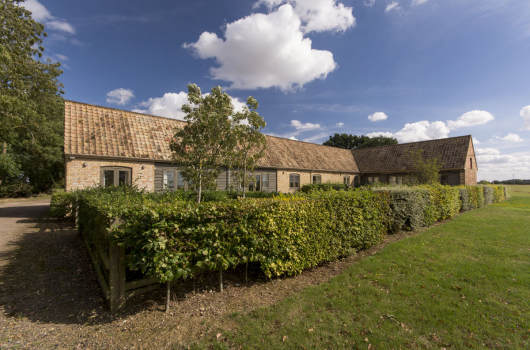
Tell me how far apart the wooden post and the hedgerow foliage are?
0.63 feet

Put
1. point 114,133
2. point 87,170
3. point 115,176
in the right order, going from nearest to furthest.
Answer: point 87,170
point 115,176
point 114,133

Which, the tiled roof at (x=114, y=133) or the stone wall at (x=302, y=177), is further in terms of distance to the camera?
the stone wall at (x=302, y=177)

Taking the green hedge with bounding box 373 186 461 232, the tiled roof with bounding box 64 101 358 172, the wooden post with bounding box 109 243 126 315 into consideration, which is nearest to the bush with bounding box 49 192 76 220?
the tiled roof with bounding box 64 101 358 172

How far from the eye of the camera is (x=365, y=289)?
179 inches

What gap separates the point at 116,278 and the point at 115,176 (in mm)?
11290

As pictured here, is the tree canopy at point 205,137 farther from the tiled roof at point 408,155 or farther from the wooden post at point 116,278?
the tiled roof at point 408,155

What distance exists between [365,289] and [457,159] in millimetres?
25821

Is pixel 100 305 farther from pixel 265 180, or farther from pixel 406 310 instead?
pixel 265 180

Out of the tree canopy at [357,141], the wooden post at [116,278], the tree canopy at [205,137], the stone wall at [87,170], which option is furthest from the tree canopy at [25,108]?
the tree canopy at [357,141]

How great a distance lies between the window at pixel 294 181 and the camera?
22.0m

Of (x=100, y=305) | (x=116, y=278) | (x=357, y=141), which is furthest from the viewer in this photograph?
(x=357, y=141)

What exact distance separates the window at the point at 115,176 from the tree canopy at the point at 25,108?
6035 mm

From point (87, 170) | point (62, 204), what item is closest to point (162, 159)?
point (87, 170)

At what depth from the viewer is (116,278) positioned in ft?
12.4
